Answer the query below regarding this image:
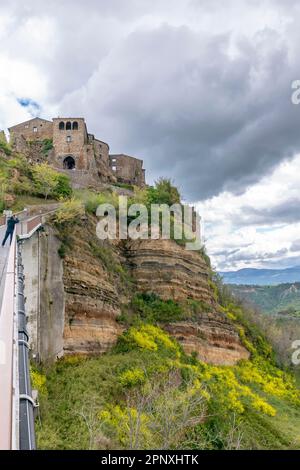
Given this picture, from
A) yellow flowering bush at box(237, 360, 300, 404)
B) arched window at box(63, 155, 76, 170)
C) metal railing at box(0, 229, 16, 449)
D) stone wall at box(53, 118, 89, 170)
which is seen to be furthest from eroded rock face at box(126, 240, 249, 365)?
arched window at box(63, 155, 76, 170)

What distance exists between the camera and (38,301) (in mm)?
18156

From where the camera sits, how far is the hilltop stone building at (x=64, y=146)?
50.8 m

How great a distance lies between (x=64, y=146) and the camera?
51531mm

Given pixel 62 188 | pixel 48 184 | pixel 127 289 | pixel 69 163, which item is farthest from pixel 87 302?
pixel 69 163

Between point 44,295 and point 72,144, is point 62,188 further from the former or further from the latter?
point 44,295

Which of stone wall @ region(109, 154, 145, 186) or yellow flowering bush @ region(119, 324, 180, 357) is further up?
stone wall @ region(109, 154, 145, 186)

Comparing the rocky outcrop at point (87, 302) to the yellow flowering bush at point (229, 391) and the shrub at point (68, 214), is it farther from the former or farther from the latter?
the yellow flowering bush at point (229, 391)

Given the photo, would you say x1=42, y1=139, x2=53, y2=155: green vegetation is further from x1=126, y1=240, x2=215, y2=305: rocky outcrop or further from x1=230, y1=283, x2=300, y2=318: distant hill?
x1=230, y1=283, x2=300, y2=318: distant hill

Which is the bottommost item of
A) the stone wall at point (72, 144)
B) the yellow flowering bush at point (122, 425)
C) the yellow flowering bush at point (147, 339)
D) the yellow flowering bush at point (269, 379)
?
the yellow flowering bush at point (269, 379)

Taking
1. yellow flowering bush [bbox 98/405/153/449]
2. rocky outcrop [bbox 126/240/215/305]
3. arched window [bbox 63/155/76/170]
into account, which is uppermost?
arched window [bbox 63/155/76/170]

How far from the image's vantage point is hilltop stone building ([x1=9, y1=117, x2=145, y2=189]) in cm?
5081

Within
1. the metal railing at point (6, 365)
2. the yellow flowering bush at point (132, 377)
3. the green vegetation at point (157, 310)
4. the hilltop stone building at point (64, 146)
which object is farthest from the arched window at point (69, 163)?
the metal railing at point (6, 365)

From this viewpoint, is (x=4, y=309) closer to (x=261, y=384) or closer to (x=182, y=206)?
(x=261, y=384)

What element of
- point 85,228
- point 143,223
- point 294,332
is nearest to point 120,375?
point 85,228
